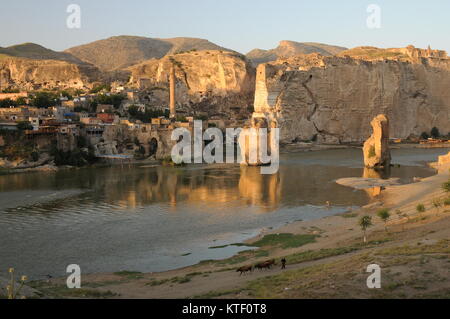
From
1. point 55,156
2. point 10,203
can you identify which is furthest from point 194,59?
point 10,203

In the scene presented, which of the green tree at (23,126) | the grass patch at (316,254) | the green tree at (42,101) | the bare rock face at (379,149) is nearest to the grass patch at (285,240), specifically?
the grass patch at (316,254)

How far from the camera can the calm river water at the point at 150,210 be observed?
17062mm

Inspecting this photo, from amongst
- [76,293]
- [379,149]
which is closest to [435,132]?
[379,149]

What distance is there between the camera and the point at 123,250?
17656 millimetres

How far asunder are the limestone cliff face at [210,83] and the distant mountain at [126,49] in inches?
2798

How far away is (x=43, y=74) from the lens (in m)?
87.0

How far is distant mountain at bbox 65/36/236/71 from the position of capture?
15512cm

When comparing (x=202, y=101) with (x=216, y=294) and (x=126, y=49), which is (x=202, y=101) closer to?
(x=216, y=294)

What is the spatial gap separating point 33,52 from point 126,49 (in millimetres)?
39070

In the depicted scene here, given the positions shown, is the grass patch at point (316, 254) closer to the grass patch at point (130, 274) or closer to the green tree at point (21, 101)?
the grass patch at point (130, 274)

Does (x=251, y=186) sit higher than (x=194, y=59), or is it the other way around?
(x=194, y=59)

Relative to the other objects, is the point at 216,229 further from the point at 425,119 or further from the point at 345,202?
the point at 425,119

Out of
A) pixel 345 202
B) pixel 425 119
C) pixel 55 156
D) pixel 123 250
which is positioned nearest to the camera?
pixel 123 250

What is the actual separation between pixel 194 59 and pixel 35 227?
2445 inches
